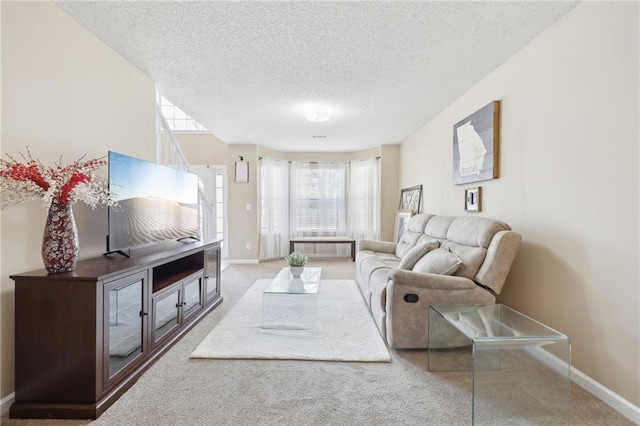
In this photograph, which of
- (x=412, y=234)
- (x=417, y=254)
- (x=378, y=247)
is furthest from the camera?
(x=378, y=247)

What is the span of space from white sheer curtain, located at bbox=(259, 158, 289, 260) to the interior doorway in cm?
75

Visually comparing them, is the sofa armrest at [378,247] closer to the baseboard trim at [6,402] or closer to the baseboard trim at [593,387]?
the baseboard trim at [593,387]

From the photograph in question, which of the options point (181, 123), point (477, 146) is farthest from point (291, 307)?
point (181, 123)

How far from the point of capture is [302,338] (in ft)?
8.11

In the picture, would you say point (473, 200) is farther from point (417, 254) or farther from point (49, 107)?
point (49, 107)

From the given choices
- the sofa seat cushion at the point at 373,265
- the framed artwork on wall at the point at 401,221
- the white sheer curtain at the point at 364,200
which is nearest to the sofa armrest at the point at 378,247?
the sofa seat cushion at the point at 373,265

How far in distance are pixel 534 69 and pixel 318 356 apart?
267cm

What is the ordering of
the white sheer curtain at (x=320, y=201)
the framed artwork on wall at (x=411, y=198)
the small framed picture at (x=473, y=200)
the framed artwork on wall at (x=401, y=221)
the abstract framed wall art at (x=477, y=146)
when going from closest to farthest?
1. the abstract framed wall art at (x=477, y=146)
2. the small framed picture at (x=473, y=200)
3. the framed artwork on wall at (x=411, y=198)
4. the framed artwork on wall at (x=401, y=221)
5. the white sheer curtain at (x=320, y=201)

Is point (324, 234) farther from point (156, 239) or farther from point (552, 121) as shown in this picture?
point (552, 121)

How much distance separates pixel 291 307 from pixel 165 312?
1.07 m

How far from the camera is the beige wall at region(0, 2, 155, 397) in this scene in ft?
5.29

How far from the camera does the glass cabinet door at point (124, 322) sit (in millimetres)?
1672

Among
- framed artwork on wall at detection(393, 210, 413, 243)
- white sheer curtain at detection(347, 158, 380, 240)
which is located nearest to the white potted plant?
framed artwork on wall at detection(393, 210, 413, 243)

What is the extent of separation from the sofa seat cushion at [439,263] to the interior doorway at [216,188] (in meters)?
4.25
